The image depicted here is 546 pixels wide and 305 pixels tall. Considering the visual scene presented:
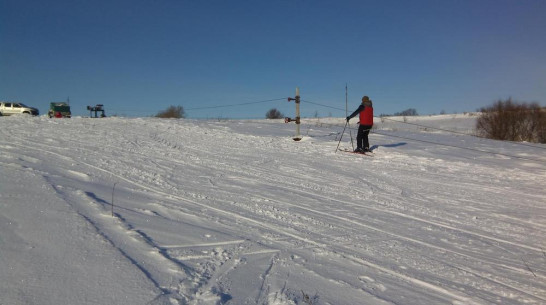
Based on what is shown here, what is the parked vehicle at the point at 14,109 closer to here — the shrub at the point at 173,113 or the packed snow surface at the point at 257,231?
the shrub at the point at 173,113

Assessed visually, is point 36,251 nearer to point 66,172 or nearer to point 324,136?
point 66,172

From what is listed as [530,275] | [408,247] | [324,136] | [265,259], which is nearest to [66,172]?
[265,259]

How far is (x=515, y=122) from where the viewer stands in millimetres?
21125

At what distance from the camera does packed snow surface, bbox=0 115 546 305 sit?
2781 millimetres

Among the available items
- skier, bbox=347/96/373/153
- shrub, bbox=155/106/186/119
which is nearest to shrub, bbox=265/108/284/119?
shrub, bbox=155/106/186/119

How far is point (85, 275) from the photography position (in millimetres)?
2709

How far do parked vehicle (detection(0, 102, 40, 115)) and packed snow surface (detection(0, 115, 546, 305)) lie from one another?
32.4 meters

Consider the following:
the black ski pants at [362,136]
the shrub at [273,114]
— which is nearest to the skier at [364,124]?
the black ski pants at [362,136]

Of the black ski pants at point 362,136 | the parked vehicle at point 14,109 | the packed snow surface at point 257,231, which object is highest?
the parked vehicle at point 14,109

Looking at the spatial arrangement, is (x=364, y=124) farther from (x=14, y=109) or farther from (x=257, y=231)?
(x=14, y=109)

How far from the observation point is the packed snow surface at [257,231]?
2.78 metres

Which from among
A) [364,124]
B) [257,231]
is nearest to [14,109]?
[364,124]

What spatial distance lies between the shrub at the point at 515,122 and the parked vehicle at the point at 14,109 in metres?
39.0

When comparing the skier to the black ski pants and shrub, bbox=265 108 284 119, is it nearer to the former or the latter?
the black ski pants
